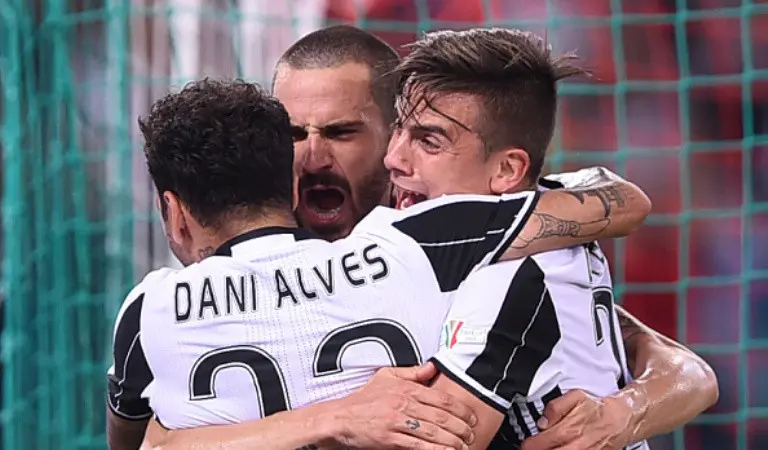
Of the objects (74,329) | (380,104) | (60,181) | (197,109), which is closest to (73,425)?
(74,329)

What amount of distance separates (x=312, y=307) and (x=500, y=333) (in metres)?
0.23

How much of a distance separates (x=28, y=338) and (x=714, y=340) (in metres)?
2.00

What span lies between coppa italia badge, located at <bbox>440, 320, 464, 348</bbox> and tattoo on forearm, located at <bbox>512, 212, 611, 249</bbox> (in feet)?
0.40

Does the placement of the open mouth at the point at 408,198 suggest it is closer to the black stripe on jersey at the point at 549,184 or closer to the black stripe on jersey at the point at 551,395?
the black stripe on jersey at the point at 549,184

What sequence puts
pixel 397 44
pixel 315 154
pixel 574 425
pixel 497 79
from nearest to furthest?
1. pixel 574 425
2. pixel 497 79
3. pixel 315 154
4. pixel 397 44

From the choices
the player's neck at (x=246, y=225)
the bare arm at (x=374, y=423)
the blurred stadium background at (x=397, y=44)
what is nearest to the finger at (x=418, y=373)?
the bare arm at (x=374, y=423)

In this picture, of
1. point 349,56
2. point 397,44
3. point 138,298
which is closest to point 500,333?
point 138,298

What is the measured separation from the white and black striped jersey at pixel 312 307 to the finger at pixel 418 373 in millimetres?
17

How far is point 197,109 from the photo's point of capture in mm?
1529

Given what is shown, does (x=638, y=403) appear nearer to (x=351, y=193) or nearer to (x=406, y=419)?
(x=406, y=419)

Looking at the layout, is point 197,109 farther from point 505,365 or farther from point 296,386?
point 505,365

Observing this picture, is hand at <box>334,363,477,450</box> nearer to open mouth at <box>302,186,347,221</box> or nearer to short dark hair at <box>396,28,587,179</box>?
short dark hair at <box>396,28,587,179</box>

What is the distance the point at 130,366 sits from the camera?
1507 millimetres

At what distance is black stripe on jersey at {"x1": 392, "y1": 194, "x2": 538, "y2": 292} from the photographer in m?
1.41
